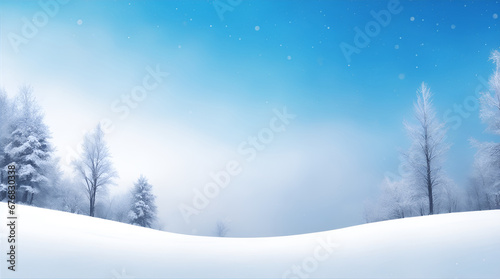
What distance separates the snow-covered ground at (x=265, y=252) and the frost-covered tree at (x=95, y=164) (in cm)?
1127

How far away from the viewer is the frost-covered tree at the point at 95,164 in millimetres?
18422

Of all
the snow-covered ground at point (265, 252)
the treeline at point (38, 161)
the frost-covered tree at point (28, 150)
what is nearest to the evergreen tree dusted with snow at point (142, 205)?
the treeline at point (38, 161)

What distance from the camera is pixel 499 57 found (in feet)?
44.4

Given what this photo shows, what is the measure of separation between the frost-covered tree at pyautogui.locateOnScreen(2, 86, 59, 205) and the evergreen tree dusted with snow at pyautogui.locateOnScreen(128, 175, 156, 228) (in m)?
6.96

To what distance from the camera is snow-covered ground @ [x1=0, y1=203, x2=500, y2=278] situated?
4.78 metres

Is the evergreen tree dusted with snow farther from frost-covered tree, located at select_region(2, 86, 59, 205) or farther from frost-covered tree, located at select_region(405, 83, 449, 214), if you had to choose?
frost-covered tree, located at select_region(405, 83, 449, 214)

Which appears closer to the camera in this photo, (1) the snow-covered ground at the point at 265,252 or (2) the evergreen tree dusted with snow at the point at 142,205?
(1) the snow-covered ground at the point at 265,252

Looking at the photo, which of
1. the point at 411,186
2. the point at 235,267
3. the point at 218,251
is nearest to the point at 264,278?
the point at 235,267

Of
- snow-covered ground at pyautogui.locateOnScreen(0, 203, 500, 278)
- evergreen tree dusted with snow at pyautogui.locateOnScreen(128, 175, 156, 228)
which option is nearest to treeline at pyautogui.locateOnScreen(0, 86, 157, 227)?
evergreen tree dusted with snow at pyautogui.locateOnScreen(128, 175, 156, 228)

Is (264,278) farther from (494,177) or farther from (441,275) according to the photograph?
(494,177)

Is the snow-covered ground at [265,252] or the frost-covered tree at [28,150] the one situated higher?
the frost-covered tree at [28,150]

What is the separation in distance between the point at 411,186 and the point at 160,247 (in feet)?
52.2

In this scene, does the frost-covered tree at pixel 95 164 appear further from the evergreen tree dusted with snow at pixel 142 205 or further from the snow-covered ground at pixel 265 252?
the snow-covered ground at pixel 265 252

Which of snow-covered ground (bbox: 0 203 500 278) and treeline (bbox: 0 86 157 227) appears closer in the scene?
snow-covered ground (bbox: 0 203 500 278)
